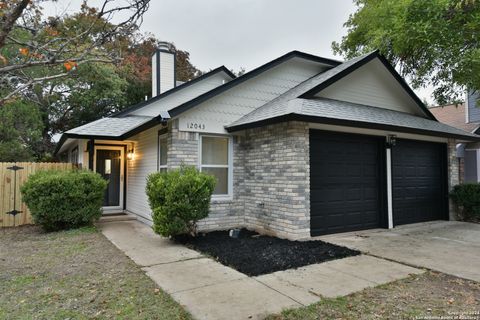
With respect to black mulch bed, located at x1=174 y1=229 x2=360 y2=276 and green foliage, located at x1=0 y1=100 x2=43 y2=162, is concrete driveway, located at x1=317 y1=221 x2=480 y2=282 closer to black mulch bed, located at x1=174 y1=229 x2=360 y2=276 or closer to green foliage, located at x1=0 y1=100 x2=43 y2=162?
black mulch bed, located at x1=174 y1=229 x2=360 y2=276

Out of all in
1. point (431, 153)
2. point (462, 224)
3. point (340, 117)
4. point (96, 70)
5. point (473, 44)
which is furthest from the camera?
point (96, 70)

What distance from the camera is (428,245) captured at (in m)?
6.24

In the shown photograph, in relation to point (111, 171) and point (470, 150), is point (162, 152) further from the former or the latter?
point (470, 150)

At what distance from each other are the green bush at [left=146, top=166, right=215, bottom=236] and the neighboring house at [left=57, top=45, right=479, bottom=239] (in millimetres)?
919

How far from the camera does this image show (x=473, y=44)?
7.10 m

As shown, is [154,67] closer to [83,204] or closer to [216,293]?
[83,204]

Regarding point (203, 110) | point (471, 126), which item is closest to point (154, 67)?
point (203, 110)

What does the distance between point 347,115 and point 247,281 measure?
442cm

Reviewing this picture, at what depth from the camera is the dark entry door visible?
36.1 ft

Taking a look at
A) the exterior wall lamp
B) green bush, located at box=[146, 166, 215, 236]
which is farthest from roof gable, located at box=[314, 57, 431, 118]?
green bush, located at box=[146, 166, 215, 236]

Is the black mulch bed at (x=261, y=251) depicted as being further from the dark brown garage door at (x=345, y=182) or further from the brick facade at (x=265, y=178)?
the dark brown garage door at (x=345, y=182)

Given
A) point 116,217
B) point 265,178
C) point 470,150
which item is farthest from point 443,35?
point 470,150

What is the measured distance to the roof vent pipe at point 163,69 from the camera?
43.1ft

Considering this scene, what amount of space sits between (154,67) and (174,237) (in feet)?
29.8
